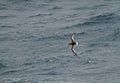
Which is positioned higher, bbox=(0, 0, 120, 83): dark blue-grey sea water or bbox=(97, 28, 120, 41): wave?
bbox=(97, 28, 120, 41): wave

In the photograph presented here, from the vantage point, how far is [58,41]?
96.3m

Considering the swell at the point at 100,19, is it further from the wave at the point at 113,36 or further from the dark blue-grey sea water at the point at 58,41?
the wave at the point at 113,36

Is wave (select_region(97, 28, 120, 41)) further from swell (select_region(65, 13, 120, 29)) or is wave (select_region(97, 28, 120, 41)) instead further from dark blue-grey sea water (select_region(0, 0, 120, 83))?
swell (select_region(65, 13, 120, 29))

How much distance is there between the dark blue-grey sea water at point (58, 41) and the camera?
8594cm

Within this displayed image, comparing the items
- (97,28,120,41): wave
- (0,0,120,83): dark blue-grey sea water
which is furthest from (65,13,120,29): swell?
(97,28,120,41): wave

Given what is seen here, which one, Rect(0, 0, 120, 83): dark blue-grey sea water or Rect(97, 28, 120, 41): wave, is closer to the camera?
Rect(0, 0, 120, 83): dark blue-grey sea water

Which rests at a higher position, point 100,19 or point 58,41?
point 100,19

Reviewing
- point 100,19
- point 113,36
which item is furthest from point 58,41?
point 100,19

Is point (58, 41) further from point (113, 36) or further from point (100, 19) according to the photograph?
point (100, 19)

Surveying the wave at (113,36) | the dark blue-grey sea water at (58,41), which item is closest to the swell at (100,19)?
the dark blue-grey sea water at (58,41)

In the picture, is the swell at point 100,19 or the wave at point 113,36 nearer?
the wave at point 113,36

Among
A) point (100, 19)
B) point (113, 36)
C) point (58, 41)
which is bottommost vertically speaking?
point (58, 41)

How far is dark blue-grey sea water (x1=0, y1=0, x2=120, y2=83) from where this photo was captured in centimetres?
8594

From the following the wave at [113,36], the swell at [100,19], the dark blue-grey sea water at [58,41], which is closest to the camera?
the dark blue-grey sea water at [58,41]
